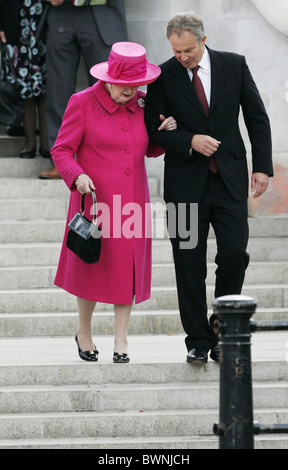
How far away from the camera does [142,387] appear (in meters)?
6.65

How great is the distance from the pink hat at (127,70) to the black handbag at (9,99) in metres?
3.81

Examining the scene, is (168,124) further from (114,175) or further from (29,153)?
(29,153)

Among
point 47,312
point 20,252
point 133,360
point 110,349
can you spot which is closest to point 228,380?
point 133,360

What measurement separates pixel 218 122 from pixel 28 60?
407cm

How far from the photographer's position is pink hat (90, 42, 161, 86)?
645cm

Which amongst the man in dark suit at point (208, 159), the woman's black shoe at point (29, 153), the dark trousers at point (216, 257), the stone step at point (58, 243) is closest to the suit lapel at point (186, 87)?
the man in dark suit at point (208, 159)

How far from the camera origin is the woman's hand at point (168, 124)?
652 cm

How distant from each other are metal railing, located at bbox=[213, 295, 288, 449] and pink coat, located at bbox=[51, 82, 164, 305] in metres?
1.94

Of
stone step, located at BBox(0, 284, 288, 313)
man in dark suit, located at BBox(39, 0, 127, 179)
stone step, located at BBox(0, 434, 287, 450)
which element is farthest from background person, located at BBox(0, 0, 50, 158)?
stone step, located at BBox(0, 434, 287, 450)

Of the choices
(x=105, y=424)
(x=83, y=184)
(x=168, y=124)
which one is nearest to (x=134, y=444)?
(x=105, y=424)

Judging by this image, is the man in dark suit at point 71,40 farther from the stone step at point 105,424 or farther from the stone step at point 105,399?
the stone step at point 105,424

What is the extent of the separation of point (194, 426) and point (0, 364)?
1184mm

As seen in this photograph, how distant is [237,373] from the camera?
4.81 meters
